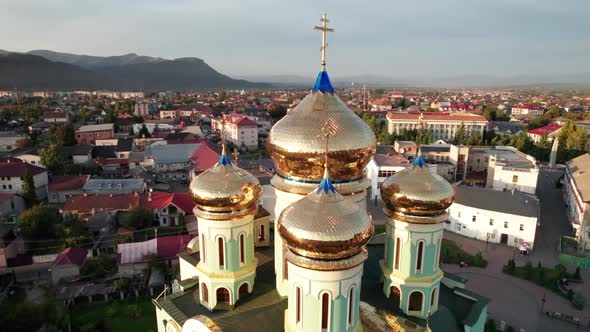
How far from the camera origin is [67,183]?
3212 centimetres

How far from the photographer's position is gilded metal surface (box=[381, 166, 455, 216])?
972 cm

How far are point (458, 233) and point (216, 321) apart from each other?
818 inches

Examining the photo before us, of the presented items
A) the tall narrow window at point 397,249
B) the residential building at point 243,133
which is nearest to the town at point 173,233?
the tall narrow window at point 397,249

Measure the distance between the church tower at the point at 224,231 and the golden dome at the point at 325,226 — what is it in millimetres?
2846

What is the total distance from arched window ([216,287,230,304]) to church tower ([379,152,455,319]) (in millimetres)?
4356

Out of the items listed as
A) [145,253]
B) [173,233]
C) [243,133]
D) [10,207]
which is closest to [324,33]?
[145,253]

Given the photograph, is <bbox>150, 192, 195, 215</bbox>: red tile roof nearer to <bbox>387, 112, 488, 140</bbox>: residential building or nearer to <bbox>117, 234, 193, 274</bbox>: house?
<bbox>117, 234, 193, 274</bbox>: house

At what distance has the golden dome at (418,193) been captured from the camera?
972 cm

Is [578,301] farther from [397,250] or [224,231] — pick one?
[224,231]

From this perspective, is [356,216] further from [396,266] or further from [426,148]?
[426,148]

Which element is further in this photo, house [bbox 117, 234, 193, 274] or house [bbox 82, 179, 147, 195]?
house [bbox 82, 179, 147, 195]

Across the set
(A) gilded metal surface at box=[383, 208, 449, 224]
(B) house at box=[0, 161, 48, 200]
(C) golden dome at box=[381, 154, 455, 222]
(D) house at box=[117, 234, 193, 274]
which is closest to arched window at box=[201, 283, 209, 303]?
(C) golden dome at box=[381, 154, 455, 222]

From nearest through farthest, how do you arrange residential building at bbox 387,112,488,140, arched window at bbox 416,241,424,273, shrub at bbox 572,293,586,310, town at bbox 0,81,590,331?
arched window at bbox 416,241,424,273, town at bbox 0,81,590,331, shrub at bbox 572,293,586,310, residential building at bbox 387,112,488,140

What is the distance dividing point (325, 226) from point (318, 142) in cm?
263
